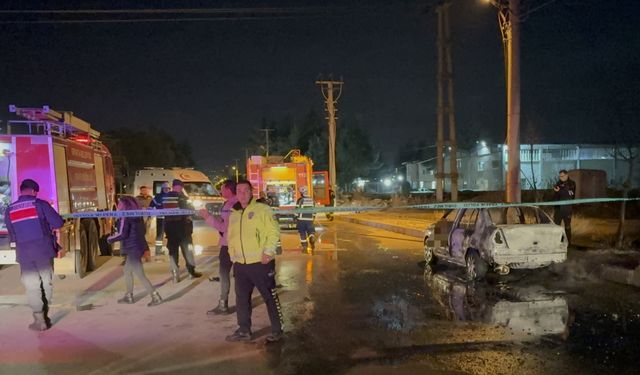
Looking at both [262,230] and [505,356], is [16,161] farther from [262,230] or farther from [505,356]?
[505,356]

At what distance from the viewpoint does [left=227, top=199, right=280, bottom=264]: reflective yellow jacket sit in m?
6.00

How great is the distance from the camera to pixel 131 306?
8227 mm

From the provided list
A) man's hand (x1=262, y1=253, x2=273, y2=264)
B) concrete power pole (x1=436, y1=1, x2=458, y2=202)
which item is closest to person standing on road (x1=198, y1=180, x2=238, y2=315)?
man's hand (x1=262, y1=253, x2=273, y2=264)

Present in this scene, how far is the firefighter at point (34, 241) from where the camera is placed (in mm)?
6727

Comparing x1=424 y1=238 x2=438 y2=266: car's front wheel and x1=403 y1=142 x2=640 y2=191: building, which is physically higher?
x1=403 y1=142 x2=640 y2=191: building

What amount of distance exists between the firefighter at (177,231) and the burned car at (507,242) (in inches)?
196

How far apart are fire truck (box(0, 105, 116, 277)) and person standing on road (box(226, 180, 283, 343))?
15.3ft

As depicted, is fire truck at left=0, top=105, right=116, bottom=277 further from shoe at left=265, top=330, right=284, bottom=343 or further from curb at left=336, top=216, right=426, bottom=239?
curb at left=336, top=216, right=426, bottom=239

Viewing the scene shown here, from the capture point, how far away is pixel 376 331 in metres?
6.72

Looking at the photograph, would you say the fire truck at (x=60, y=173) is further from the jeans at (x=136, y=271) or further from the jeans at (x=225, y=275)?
the jeans at (x=225, y=275)

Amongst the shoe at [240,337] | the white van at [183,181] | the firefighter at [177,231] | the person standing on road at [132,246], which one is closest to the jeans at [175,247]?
the firefighter at [177,231]

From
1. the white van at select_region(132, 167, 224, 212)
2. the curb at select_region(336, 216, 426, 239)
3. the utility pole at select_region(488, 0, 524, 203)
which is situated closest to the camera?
the utility pole at select_region(488, 0, 524, 203)

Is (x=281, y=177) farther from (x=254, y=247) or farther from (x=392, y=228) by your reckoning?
(x=254, y=247)

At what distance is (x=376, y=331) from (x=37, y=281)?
418cm
